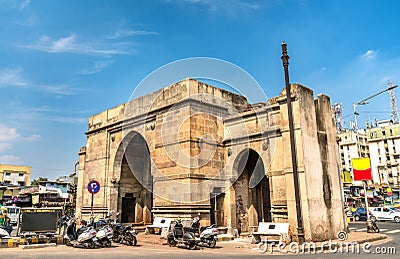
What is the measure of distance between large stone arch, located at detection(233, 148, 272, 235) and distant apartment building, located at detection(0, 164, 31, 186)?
57.7 m

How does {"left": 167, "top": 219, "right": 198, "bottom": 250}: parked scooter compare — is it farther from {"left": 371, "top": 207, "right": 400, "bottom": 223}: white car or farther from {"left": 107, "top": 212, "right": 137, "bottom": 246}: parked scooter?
{"left": 371, "top": 207, "right": 400, "bottom": 223}: white car

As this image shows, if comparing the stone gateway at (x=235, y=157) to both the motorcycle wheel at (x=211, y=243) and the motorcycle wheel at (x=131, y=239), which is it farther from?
the motorcycle wheel at (x=131, y=239)

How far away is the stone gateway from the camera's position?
12.4 m

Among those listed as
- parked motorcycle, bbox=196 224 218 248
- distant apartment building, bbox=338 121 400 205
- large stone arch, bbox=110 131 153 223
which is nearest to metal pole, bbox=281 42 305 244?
parked motorcycle, bbox=196 224 218 248

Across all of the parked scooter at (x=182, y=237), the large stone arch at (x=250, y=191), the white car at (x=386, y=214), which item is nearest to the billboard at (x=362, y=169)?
the large stone arch at (x=250, y=191)

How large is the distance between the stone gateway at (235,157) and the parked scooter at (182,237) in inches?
73.8

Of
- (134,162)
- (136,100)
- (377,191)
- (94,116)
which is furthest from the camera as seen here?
(377,191)

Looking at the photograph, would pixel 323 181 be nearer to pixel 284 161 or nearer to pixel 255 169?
pixel 284 161

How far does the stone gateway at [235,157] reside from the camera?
12391 mm

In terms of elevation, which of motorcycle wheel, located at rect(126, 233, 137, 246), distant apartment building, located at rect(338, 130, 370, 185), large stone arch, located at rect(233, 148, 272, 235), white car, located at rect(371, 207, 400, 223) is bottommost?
white car, located at rect(371, 207, 400, 223)

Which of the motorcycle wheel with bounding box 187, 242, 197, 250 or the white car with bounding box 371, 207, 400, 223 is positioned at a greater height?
the motorcycle wheel with bounding box 187, 242, 197, 250

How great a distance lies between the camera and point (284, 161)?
12.5 meters

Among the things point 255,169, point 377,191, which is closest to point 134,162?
point 255,169

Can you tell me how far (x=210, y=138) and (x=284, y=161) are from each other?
3.74 m
